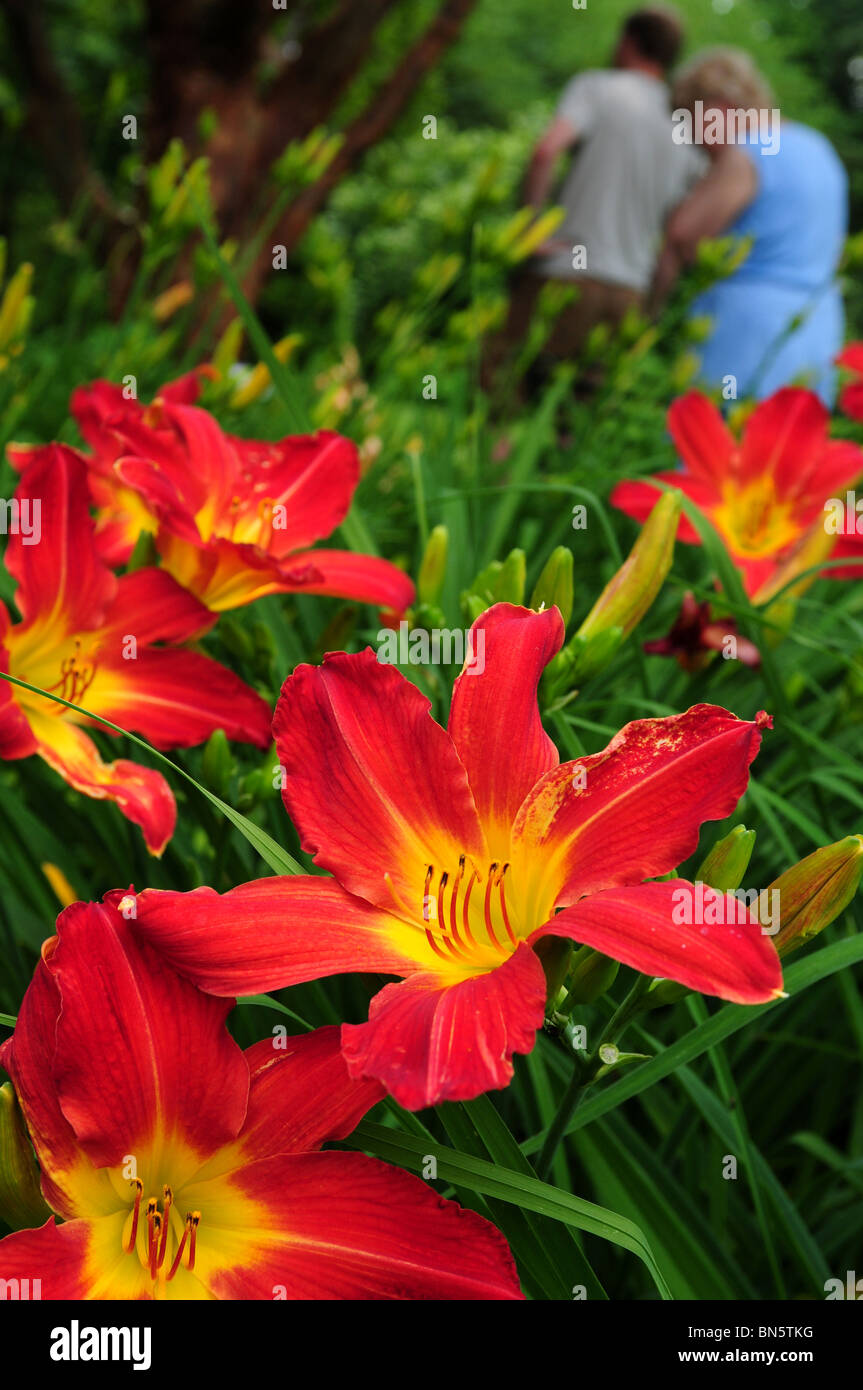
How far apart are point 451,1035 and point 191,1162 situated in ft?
0.54

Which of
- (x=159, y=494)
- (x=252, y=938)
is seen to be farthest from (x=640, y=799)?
(x=159, y=494)

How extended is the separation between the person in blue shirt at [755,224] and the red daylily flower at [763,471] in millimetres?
2178

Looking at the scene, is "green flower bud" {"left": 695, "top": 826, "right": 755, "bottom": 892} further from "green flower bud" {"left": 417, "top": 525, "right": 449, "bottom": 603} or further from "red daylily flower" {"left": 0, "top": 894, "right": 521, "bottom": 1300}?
"green flower bud" {"left": 417, "top": 525, "right": 449, "bottom": 603}

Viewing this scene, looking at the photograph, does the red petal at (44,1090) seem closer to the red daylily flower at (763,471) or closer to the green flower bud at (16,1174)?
the green flower bud at (16,1174)

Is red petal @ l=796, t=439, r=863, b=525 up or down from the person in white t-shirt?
down

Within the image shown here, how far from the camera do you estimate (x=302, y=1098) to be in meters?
0.54

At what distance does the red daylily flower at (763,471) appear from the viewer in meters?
1.26

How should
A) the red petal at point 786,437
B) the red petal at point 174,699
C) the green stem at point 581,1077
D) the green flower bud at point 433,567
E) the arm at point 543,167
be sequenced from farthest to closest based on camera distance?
1. the arm at point 543,167
2. the red petal at point 786,437
3. the green flower bud at point 433,567
4. the red petal at point 174,699
5. the green stem at point 581,1077

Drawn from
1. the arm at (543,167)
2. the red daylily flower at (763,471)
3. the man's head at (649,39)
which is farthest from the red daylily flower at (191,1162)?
the man's head at (649,39)

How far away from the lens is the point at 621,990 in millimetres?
829

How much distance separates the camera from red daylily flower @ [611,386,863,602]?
1.26m

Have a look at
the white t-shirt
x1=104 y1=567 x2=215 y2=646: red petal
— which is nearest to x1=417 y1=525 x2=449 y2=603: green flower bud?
x1=104 y1=567 x2=215 y2=646: red petal

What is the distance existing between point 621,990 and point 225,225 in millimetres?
4415

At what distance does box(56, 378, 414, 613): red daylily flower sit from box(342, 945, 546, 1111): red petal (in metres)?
0.40
